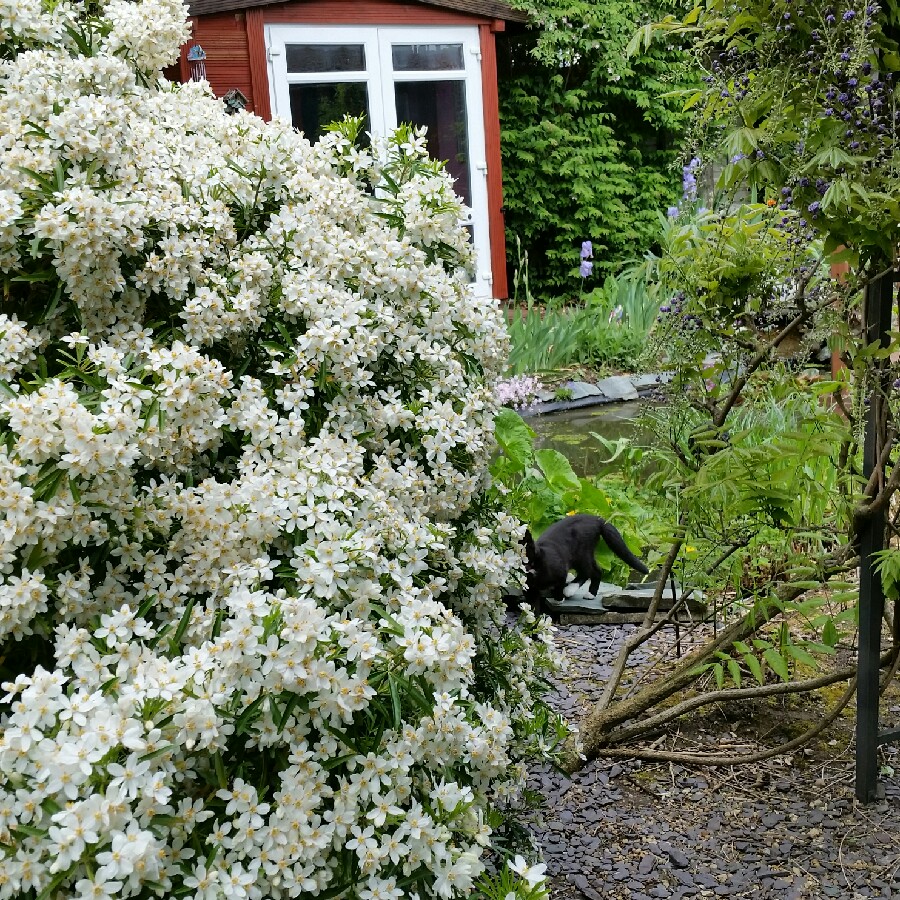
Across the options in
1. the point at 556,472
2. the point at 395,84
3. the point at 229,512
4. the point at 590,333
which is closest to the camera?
the point at 229,512

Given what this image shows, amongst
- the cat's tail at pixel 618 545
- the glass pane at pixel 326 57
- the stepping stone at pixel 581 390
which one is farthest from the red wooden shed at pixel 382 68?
the cat's tail at pixel 618 545

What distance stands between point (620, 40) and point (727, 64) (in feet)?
33.2

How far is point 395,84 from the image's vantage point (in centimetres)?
927

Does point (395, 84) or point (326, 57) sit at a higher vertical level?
point (326, 57)

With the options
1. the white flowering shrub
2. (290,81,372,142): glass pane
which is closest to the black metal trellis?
the white flowering shrub

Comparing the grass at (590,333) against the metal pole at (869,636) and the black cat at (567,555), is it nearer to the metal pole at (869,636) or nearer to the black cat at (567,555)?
the black cat at (567,555)

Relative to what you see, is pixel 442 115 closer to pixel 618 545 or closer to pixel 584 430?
pixel 584 430

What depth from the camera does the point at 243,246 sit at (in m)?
1.91

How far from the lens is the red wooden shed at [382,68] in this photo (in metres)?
8.27

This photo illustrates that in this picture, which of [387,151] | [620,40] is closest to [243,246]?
[387,151]

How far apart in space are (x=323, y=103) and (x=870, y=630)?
25.0ft

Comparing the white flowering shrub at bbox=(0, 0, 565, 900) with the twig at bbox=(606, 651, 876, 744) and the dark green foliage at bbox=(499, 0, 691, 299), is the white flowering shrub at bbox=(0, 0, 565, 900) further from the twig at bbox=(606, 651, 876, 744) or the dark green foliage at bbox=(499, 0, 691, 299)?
the dark green foliage at bbox=(499, 0, 691, 299)

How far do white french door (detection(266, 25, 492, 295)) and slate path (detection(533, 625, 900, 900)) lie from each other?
6.76 meters

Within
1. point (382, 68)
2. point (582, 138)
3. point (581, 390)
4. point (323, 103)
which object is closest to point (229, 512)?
point (581, 390)
